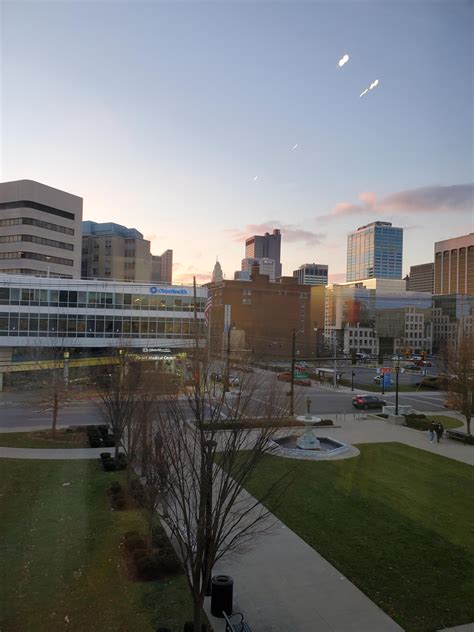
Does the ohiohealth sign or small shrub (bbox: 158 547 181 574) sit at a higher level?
the ohiohealth sign

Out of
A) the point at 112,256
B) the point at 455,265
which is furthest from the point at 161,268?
the point at 455,265

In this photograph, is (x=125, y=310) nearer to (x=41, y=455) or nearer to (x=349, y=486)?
(x=41, y=455)

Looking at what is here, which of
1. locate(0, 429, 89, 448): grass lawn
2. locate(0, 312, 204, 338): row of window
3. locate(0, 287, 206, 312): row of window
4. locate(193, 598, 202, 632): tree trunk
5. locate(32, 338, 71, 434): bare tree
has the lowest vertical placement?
locate(0, 429, 89, 448): grass lawn

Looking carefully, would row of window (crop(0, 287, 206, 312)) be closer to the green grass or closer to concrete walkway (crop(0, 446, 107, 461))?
the green grass

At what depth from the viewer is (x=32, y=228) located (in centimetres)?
6750

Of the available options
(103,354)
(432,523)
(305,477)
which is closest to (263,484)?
(305,477)

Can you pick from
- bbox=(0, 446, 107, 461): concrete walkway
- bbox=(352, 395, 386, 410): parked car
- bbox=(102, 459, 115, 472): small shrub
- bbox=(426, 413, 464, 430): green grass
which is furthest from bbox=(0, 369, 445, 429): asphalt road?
bbox=(102, 459, 115, 472): small shrub

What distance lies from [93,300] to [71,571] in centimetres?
3924

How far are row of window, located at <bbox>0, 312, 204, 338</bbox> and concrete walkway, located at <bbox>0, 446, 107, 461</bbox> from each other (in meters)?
21.3

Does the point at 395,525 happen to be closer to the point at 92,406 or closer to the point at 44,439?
the point at 44,439

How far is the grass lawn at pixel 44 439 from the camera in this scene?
20391mm

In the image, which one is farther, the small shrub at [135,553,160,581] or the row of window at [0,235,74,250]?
the row of window at [0,235,74,250]

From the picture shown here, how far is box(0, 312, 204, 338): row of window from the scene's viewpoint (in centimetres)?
4338

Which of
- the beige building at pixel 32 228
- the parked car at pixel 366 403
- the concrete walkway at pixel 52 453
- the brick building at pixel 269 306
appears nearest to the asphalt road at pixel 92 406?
the parked car at pixel 366 403
